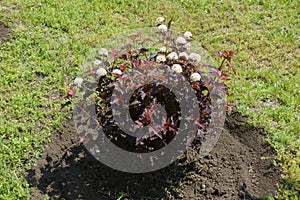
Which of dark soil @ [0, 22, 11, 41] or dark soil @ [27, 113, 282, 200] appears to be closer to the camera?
dark soil @ [27, 113, 282, 200]

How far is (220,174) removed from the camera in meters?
3.65

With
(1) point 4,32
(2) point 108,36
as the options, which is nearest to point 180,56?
(2) point 108,36

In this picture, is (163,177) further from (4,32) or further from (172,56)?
(4,32)

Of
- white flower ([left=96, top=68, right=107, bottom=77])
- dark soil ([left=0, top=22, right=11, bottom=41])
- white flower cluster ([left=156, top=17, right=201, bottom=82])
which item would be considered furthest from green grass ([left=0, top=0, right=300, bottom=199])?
white flower cluster ([left=156, top=17, right=201, bottom=82])

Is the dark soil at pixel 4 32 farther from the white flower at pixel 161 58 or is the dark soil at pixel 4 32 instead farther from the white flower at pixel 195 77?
the white flower at pixel 195 77

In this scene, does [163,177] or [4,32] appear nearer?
[163,177]

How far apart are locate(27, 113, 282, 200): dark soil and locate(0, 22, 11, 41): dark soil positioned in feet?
6.43

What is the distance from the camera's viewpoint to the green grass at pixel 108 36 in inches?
154

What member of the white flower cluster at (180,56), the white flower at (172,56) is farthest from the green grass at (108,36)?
the white flower at (172,56)

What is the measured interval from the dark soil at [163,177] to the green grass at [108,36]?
0.14m

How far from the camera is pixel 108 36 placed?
5410 mm

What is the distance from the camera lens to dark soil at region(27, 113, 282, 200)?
3471 mm

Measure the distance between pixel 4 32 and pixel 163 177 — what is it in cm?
298

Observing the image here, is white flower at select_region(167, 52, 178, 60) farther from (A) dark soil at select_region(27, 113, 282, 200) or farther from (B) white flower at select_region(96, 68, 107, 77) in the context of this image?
(A) dark soil at select_region(27, 113, 282, 200)
